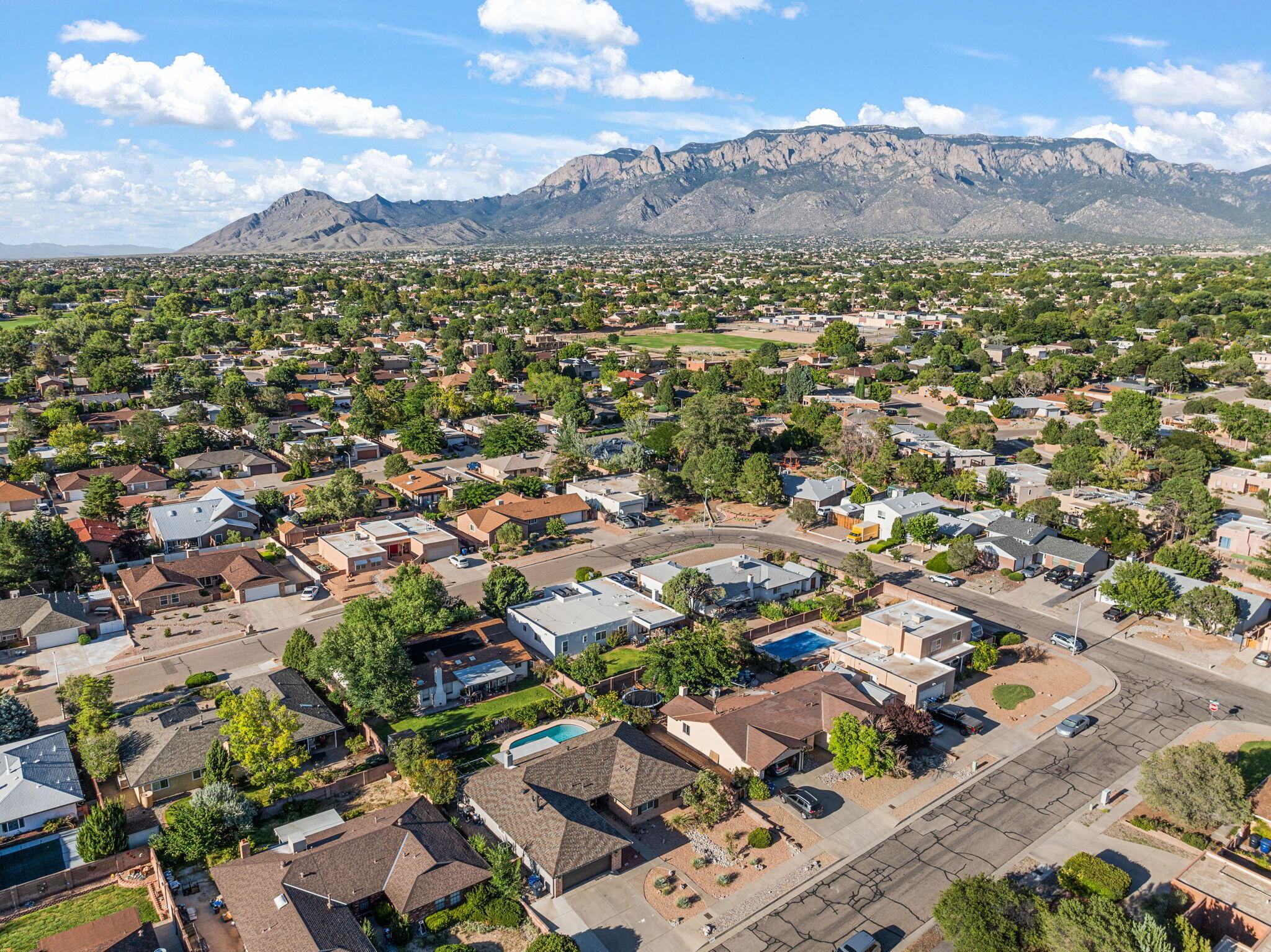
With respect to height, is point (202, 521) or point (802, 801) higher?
point (202, 521)

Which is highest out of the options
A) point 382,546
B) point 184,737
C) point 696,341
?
point 696,341

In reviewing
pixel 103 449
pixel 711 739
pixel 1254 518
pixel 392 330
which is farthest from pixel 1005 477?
pixel 392 330

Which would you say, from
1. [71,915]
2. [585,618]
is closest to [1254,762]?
[585,618]

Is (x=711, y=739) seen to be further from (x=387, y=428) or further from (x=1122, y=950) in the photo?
(x=387, y=428)

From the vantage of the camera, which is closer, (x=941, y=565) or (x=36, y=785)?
(x=36, y=785)

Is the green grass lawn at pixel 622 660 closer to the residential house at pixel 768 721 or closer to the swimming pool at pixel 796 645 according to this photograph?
the residential house at pixel 768 721

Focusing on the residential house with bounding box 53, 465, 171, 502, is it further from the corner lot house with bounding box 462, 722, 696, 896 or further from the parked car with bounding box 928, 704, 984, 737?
the parked car with bounding box 928, 704, 984, 737

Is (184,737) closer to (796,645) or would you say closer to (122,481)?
(796,645)
